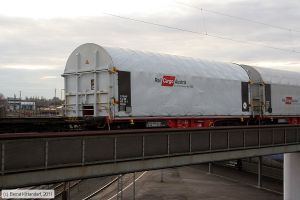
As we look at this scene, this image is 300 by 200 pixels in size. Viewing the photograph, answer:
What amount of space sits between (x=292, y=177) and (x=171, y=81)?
600 inches

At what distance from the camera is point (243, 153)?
67.3ft

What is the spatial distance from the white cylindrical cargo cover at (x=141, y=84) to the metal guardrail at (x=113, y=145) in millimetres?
1808

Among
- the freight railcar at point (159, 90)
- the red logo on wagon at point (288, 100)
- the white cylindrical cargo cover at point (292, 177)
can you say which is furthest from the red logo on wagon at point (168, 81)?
the white cylindrical cargo cover at point (292, 177)

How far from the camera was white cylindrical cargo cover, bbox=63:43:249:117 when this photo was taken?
666 inches

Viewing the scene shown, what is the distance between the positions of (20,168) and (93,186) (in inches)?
1285

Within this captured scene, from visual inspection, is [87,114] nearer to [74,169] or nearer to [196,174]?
[74,169]

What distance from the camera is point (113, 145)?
14594mm

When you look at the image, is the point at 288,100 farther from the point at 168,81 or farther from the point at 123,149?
the point at 123,149

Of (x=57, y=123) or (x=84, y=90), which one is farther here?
(x=84, y=90)

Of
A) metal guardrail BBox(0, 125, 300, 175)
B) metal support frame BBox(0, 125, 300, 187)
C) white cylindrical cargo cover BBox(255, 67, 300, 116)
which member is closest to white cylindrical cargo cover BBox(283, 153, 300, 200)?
white cylindrical cargo cover BBox(255, 67, 300, 116)

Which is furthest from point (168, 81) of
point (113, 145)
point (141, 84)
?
point (113, 145)

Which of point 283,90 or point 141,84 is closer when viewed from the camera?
point 141,84

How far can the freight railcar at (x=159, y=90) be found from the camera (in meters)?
17.0

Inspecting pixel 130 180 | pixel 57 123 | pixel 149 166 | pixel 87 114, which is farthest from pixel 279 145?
pixel 130 180
